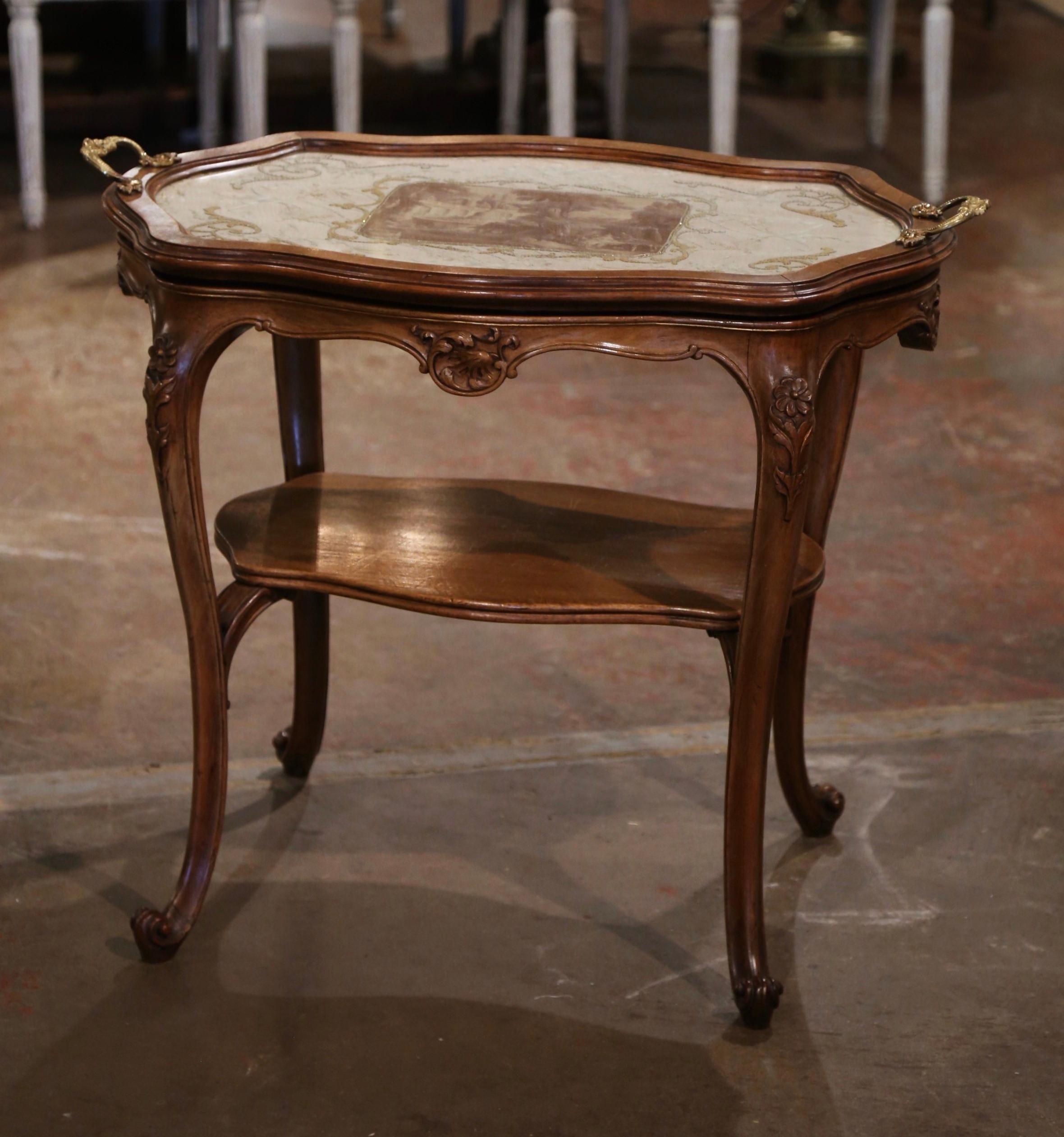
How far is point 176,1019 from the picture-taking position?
187 centimetres

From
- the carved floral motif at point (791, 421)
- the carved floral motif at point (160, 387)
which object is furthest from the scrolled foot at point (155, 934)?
the carved floral motif at point (791, 421)

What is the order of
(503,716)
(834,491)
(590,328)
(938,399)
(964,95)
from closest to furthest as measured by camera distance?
(590,328) → (834,491) → (503,716) → (938,399) → (964,95)

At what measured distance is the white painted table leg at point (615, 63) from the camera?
5.46m

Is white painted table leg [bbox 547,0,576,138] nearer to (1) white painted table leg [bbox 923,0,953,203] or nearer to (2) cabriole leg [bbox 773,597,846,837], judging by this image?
(1) white painted table leg [bbox 923,0,953,203]

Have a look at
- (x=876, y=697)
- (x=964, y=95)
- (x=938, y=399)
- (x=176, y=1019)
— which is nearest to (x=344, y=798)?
(x=176, y=1019)

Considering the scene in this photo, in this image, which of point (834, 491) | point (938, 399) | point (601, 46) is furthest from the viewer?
point (601, 46)

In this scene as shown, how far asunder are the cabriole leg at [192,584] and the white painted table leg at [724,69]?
133 inches

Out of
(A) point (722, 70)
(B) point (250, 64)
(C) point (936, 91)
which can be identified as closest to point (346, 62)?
(B) point (250, 64)

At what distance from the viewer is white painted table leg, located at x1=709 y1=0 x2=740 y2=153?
4.88 meters

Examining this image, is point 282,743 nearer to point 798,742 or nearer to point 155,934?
point 155,934

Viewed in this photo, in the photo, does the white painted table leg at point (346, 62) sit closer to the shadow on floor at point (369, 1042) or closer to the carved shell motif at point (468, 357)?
the shadow on floor at point (369, 1042)

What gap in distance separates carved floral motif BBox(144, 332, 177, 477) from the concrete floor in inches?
24.9

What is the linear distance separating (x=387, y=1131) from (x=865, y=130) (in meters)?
5.17

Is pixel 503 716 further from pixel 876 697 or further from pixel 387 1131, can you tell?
pixel 387 1131
